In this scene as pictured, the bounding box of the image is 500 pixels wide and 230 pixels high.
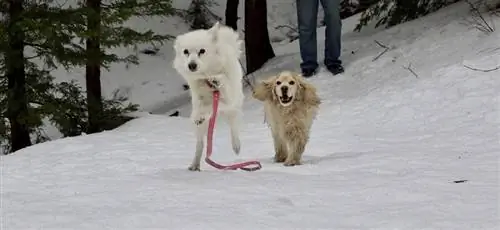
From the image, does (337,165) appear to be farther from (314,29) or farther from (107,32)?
(107,32)

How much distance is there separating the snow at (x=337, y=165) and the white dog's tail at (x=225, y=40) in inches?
37.9

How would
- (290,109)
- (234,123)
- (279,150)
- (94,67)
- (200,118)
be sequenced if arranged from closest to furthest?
(200,118), (234,123), (290,109), (279,150), (94,67)

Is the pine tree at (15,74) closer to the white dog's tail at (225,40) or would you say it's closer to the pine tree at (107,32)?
the pine tree at (107,32)

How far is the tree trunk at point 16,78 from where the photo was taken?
1001 cm

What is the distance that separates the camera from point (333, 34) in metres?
10.5

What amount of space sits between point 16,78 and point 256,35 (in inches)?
195

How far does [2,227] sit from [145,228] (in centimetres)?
76

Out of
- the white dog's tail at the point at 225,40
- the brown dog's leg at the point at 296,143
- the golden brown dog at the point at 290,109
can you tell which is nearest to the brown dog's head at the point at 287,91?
the golden brown dog at the point at 290,109

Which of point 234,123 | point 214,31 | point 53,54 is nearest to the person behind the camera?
point 214,31

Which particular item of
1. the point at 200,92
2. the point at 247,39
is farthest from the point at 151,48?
the point at 200,92

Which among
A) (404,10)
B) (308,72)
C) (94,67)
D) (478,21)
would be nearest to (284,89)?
(308,72)

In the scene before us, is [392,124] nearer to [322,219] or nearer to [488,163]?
[488,163]

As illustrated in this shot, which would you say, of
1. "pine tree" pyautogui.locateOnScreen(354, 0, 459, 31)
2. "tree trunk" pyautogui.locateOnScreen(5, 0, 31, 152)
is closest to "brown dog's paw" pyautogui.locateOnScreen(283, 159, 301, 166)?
"tree trunk" pyautogui.locateOnScreen(5, 0, 31, 152)

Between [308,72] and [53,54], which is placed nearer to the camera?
[53,54]
